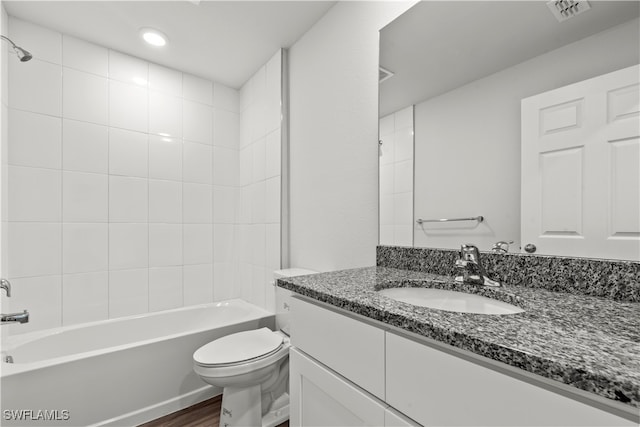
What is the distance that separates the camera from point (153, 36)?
6.36 feet

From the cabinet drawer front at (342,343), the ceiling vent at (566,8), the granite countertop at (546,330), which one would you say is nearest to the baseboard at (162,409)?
the cabinet drawer front at (342,343)

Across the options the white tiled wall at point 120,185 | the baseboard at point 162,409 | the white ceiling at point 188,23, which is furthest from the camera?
the white tiled wall at point 120,185

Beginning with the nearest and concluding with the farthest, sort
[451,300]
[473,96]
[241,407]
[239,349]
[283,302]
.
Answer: [451,300]
[473,96]
[241,407]
[239,349]
[283,302]

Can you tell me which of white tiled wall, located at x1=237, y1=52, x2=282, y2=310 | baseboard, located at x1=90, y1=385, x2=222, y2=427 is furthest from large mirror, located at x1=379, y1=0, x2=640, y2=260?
baseboard, located at x1=90, y1=385, x2=222, y2=427

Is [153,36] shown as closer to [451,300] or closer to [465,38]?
[465,38]

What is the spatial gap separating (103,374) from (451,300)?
1.73 metres

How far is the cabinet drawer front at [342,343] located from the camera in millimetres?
683

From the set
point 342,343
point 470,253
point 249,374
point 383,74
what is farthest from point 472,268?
point 249,374

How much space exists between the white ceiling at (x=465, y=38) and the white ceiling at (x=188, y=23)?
0.68 metres

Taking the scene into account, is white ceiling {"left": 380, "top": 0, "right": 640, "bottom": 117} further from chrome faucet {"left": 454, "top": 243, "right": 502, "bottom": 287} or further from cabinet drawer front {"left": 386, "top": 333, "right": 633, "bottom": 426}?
cabinet drawer front {"left": 386, "top": 333, "right": 633, "bottom": 426}

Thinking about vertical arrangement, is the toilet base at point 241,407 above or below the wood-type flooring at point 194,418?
above

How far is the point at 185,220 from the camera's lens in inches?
94.3

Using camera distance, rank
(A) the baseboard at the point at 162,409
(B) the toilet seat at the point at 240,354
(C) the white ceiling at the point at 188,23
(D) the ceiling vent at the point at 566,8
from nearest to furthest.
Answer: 1. (D) the ceiling vent at the point at 566,8
2. (B) the toilet seat at the point at 240,354
3. (A) the baseboard at the point at 162,409
4. (C) the white ceiling at the point at 188,23

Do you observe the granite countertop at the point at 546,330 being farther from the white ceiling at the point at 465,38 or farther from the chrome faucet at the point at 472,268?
the white ceiling at the point at 465,38
